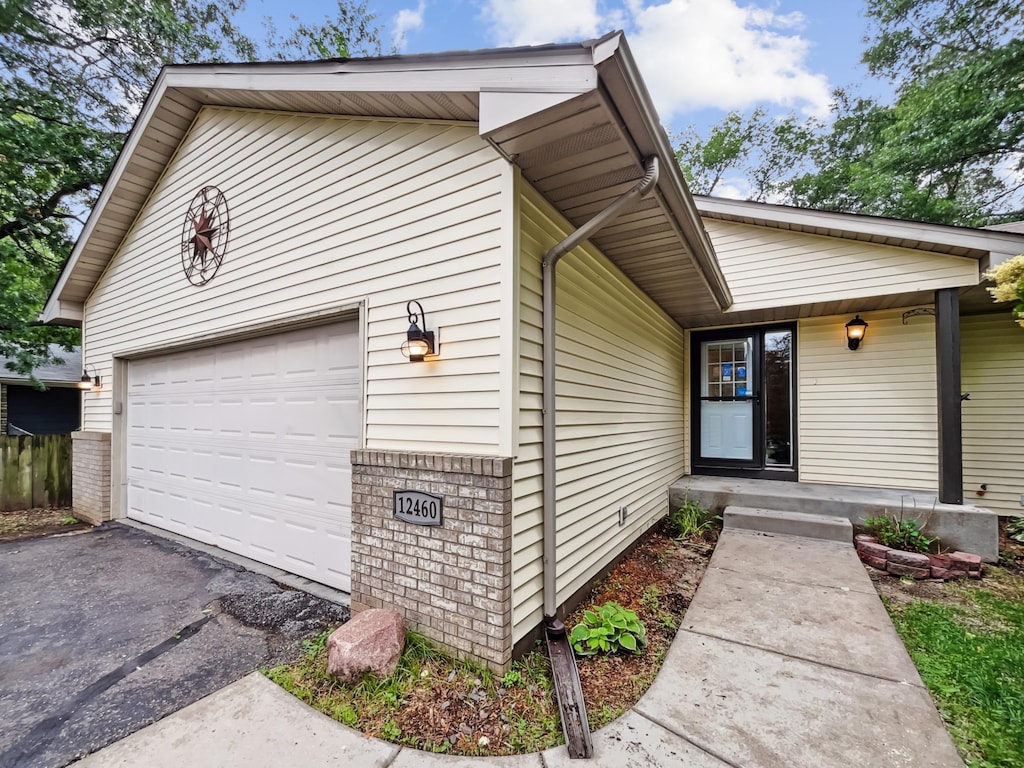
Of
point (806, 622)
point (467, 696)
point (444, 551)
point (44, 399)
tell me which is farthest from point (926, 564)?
point (44, 399)

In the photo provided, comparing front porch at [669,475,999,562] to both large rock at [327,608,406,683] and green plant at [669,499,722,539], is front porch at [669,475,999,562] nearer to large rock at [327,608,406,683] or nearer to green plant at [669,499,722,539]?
green plant at [669,499,722,539]

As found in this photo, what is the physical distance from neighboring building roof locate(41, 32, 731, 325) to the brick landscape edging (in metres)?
3.13

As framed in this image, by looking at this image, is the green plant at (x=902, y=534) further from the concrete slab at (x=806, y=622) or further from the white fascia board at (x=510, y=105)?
the white fascia board at (x=510, y=105)

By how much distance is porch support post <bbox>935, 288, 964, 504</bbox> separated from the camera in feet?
14.7

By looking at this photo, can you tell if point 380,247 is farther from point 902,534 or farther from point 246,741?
point 902,534

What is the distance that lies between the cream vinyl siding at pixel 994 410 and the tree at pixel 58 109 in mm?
14228

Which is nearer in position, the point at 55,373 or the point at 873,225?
the point at 873,225

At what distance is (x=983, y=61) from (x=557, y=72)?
40.0ft

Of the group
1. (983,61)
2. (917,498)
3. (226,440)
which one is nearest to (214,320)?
(226,440)

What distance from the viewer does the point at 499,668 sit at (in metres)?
2.41

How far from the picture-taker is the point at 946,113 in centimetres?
906

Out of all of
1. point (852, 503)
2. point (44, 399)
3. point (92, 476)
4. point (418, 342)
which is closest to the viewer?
point (418, 342)

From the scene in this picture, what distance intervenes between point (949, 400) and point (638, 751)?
16.6 ft

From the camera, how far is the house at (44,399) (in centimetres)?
1037
